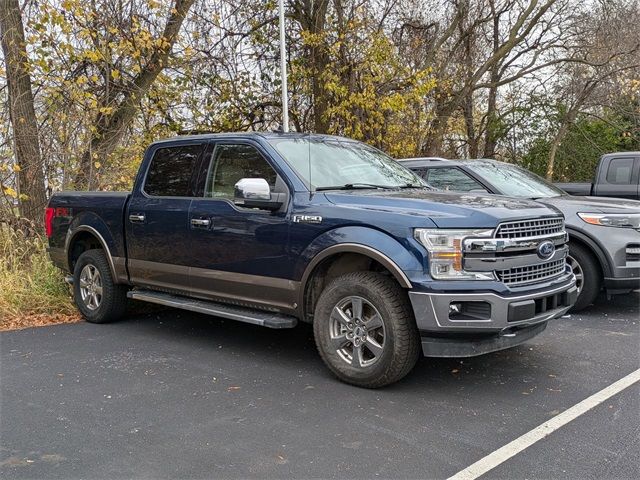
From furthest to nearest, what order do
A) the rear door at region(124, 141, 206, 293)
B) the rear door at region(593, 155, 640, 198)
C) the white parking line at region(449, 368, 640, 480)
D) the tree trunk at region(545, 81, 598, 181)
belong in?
the tree trunk at region(545, 81, 598, 181)
the rear door at region(593, 155, 640, 198)
the rear door at region(124, 141, 206, 293)
the white parking line at region(449, 368, 640, 480)

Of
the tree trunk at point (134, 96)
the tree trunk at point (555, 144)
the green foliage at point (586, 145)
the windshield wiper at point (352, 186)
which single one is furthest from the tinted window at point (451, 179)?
the green foliage at point (586, 145)

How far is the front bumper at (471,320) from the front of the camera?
13.4ft

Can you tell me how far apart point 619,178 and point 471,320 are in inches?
279

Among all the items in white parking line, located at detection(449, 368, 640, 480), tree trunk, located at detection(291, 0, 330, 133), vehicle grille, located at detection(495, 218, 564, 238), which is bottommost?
white parking line, located at detection(449, 368, 640, 480)

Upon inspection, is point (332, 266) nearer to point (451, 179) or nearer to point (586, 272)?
point (586, 272)

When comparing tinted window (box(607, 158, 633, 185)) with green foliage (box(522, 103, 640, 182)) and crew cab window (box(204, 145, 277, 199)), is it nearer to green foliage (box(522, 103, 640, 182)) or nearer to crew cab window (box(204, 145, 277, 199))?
crew cab window (box(204, 145, 277, 199))

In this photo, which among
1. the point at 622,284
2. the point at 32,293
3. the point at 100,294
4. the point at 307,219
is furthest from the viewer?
the point at 32,293

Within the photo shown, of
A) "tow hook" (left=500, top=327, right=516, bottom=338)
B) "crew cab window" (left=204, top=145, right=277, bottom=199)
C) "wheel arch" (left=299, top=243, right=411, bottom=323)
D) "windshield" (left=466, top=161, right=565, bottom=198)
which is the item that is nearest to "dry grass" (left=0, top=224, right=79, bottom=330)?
"crew cab window" (left=204, top=145, right=277, bottom=199)

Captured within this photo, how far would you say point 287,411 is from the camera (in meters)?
4.07

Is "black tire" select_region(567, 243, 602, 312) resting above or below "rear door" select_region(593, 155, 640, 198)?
below

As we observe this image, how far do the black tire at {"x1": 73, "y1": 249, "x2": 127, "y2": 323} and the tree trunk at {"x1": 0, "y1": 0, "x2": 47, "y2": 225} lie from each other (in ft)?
9.31

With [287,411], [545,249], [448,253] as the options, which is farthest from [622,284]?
[287,411]

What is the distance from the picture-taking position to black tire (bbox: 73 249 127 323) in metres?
6.54

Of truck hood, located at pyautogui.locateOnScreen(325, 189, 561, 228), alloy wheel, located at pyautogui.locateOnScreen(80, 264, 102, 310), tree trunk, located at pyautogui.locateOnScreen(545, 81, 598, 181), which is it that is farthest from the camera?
tree trunk, located at pyautogui.locateOnScreen(545, 81, 598, 181)
